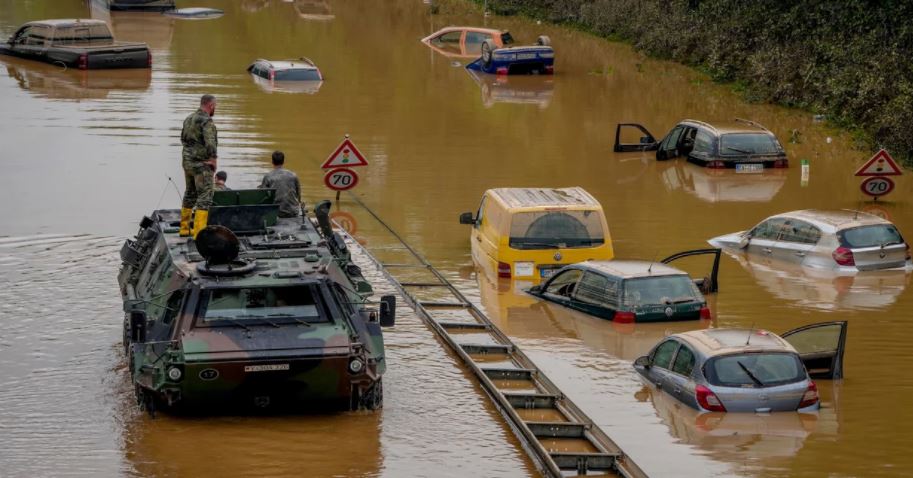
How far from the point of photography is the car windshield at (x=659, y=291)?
23016 millimetres

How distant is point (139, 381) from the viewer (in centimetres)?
1725

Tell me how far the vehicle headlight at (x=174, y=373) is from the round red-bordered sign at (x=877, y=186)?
20092mm

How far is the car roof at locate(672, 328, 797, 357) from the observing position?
18328 mm

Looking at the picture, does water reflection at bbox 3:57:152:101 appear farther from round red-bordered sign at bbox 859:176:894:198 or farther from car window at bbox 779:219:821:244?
car window at bbox 779:219:821:244

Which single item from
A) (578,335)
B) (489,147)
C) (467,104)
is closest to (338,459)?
(578,335)

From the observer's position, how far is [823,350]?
20672mm

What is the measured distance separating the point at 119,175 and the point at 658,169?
513 inches

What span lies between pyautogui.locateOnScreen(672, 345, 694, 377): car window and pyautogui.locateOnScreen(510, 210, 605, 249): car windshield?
22.9 ft

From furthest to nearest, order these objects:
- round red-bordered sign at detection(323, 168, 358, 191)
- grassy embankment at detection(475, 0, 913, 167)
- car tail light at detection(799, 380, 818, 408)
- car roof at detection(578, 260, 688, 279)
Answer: grassy embankment at detection(475, 0, 913, 167), round red-bordered sign at detection(323, 168, 358, 191), car roof at detection(578, 260, 688, 279), car tail light at detection(799, 380, 818, 408)

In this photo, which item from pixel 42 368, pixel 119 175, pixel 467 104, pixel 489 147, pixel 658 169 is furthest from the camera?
pixel 467 104

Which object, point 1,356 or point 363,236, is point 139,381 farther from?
point 363,236

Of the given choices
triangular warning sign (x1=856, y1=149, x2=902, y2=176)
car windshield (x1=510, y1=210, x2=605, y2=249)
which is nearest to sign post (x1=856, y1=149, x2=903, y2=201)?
triangular warning sign (x1=856, y1=149, x2=902, y2=176)

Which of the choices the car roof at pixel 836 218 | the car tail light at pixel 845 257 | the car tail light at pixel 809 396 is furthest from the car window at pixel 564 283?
the car tail light at pixel 809 396

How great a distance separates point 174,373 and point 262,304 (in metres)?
1.35
